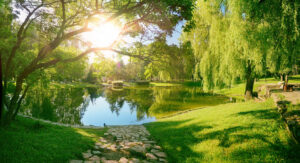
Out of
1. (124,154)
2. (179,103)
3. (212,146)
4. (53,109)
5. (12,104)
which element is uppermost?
(12,104)

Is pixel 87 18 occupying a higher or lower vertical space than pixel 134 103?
higher

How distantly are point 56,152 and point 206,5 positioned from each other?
45.2ft

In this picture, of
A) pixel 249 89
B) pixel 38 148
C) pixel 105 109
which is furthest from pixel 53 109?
pixel 249 89

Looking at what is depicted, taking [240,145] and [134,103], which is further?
[134,103]

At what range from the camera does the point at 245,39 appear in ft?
21.6

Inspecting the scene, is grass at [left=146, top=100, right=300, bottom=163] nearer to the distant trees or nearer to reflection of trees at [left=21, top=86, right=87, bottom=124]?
the distant trees

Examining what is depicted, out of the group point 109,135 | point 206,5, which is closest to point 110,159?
point 109,135

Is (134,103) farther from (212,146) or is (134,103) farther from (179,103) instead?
(212,146)

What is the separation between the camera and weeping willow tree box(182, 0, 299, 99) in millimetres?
4992

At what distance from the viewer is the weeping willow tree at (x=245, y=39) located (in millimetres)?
4992

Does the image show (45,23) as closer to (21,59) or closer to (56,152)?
(21,59)

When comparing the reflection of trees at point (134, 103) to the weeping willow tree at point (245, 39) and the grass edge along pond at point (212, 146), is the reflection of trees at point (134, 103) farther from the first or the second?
the grass edge along pond at point (212, 146)

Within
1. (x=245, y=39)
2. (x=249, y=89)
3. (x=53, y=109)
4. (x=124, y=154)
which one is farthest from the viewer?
(x=53, y=109)

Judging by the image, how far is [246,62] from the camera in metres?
9.44
